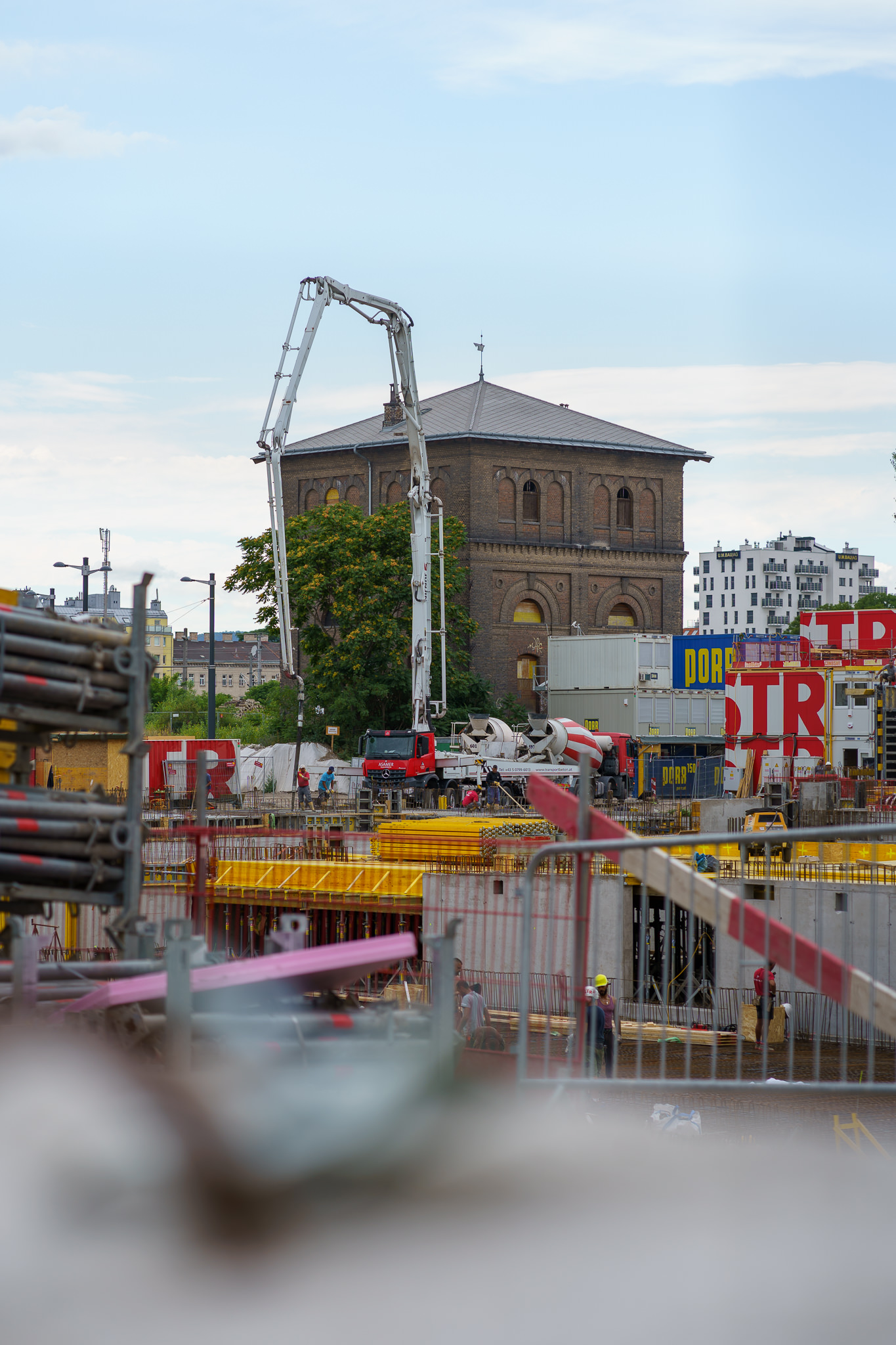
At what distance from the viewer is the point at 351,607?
195 ft

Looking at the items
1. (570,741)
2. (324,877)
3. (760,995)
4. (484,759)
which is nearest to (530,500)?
(570,741)

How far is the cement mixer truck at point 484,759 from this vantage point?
39.7m

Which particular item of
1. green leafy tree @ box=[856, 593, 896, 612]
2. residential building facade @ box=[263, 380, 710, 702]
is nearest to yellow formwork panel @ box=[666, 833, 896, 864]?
residential building facade @ box=[263, 380, 710, 702]

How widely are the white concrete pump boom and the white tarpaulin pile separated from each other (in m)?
9.81

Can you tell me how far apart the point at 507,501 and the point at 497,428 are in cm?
391

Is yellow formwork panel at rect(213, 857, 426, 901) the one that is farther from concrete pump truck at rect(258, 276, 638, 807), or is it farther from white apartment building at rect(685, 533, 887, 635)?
white apartment building at rect(685, 533, 887, 635)

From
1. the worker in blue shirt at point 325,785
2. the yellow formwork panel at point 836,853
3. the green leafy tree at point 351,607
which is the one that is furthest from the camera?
the green leafy tree at point 351,607

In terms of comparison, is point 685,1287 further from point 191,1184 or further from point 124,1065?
point 124,1065

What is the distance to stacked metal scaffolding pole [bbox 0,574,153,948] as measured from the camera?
5984 mm

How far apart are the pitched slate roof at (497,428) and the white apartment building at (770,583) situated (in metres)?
113

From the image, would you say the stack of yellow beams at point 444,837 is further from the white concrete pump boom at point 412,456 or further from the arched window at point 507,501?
the arched window at point 507,501

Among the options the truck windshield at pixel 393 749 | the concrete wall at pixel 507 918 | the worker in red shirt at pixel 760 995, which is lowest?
the worker in red shirt at pixel 760 995

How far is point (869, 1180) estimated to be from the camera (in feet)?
17.5

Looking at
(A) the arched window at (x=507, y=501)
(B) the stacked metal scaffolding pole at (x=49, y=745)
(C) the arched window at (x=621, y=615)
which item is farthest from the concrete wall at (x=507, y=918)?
(C) the arched window at (x=621, y=615)
